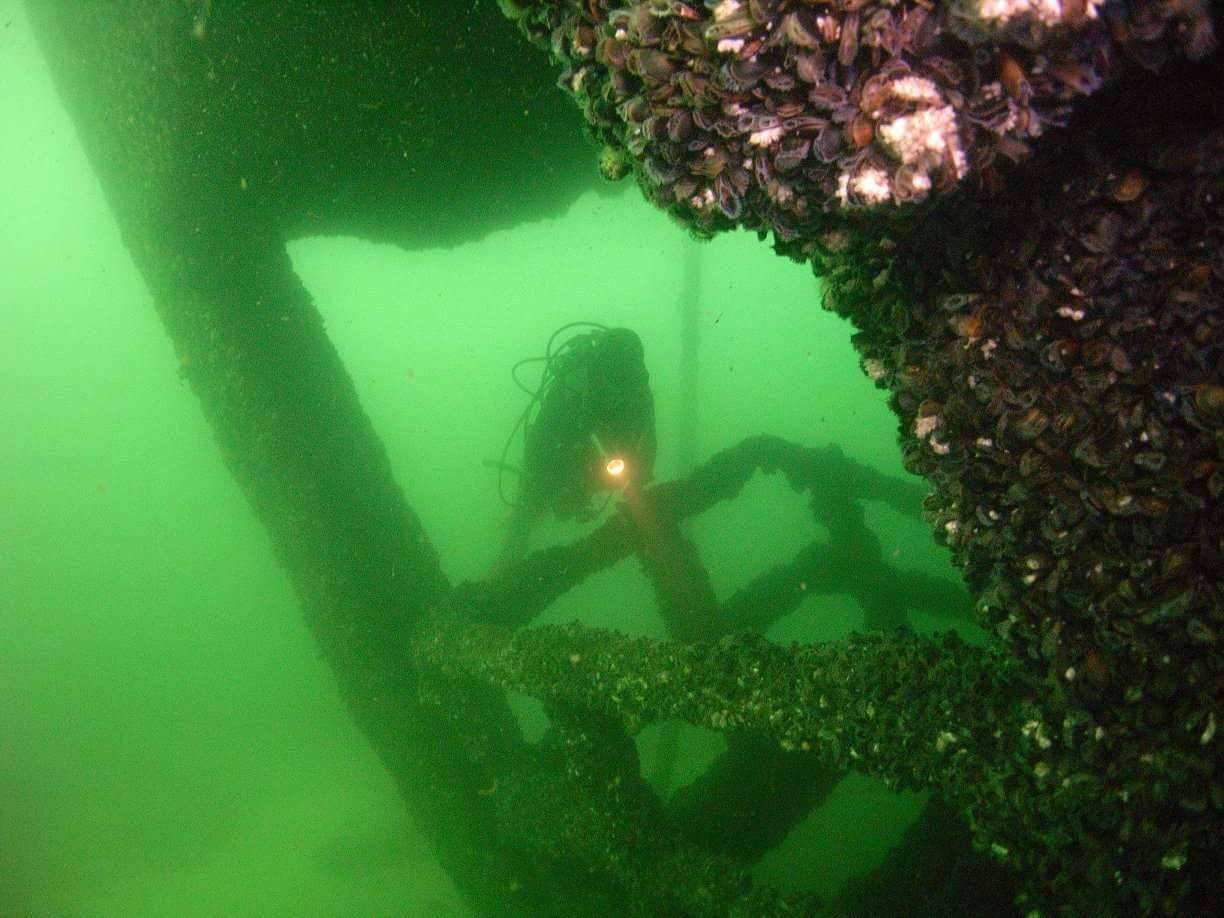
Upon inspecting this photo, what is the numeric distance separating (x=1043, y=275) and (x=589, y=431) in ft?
23.5

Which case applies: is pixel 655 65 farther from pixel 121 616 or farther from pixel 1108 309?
pixel 121 616

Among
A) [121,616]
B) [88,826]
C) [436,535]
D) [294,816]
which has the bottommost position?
[294,816]

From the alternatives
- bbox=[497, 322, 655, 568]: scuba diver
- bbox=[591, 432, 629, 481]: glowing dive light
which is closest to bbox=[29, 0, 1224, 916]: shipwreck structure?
bbox=[591, 432, 629, 481]: glowing dive light

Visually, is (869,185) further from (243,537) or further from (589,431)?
(243,537)

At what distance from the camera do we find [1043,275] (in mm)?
1530

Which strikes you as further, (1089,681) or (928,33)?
(1089,681)

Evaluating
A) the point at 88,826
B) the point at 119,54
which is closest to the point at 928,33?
the point at 119,54

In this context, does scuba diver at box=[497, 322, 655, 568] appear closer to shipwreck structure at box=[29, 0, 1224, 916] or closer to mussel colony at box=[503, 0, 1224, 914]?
shipwreck structure at box=[29, 0, 1224, 916]

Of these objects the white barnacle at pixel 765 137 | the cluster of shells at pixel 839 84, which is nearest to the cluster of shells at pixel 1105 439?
the cluster of shells at pixel 839 84

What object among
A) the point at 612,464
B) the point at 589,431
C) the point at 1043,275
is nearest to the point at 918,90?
the point at 1043,275

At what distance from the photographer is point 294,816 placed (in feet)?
66.0

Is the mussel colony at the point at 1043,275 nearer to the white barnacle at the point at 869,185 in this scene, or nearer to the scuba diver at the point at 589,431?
the white barnacle at the point at 869,185

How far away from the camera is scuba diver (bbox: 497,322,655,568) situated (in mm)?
8508

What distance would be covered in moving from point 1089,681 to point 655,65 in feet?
Result: 6.19
